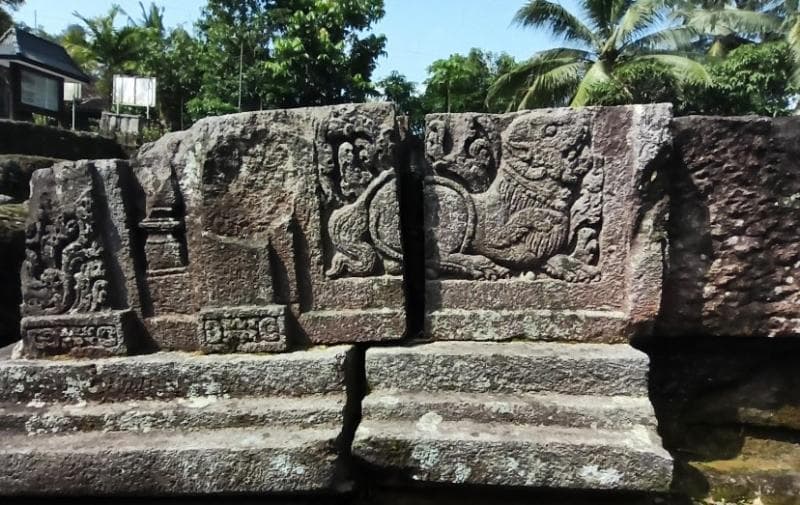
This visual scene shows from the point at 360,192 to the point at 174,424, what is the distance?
1.21 meters

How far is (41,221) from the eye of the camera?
2.50 metres

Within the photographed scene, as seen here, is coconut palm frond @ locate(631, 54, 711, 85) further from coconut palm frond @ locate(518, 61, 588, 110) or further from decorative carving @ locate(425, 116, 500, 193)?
decorative carving @ locate(425, 116, 500, 193)

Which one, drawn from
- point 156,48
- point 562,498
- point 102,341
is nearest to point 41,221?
point 102,341

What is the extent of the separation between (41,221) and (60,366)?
64 cm

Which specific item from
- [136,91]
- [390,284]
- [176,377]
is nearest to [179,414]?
[176,377]

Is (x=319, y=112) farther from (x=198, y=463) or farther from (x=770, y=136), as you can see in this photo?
(x=770, y=136)

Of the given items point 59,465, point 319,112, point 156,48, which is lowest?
point 59,465

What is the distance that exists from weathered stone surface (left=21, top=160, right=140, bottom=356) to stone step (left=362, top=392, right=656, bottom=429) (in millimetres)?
1179

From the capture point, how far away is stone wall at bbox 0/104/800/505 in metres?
2.27

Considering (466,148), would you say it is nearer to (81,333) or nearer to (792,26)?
(81,333)

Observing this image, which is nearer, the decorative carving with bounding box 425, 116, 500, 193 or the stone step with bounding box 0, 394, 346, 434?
the stone step with bounding box 0, 394, 346, 434

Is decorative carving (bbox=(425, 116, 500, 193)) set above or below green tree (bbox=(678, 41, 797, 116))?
below

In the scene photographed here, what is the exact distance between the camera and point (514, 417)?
7.32ft

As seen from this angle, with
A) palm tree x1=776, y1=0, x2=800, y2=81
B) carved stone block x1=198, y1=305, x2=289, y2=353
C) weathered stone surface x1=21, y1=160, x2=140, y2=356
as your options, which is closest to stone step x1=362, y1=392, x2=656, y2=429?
carved stone block x1=198, y1=305, x2=289, y2=353
